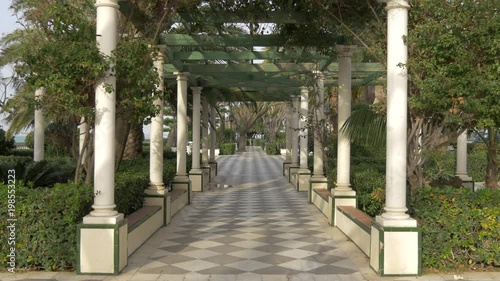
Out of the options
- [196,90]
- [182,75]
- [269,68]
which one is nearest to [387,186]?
[269,68]

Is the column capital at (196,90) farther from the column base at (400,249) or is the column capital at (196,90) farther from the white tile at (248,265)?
the column base at (400,249)

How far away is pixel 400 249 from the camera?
6234 millimetres

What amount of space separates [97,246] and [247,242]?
3.10 metres

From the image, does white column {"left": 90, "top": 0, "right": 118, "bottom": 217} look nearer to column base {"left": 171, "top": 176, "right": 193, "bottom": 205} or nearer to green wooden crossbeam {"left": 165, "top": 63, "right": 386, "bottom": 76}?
green wooden crossbeam {"left": 165, "top": 63, "right": 386, "bottom": 76}

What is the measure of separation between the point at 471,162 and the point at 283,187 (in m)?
8.57

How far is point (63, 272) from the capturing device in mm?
6383

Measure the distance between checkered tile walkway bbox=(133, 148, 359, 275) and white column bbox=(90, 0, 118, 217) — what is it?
113 cm

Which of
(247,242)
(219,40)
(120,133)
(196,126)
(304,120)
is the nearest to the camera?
(247,242)

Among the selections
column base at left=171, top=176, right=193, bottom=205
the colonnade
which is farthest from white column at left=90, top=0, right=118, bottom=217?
column base at left=171, top=176, right=193, bottom=205

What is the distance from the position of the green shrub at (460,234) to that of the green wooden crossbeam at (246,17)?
14.2 feet

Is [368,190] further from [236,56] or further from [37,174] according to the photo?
[37,174]

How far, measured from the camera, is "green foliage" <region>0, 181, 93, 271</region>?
634 centimetres

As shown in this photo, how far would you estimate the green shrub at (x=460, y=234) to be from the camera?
6.41m

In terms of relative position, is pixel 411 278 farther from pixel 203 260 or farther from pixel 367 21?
pixel 367 21
